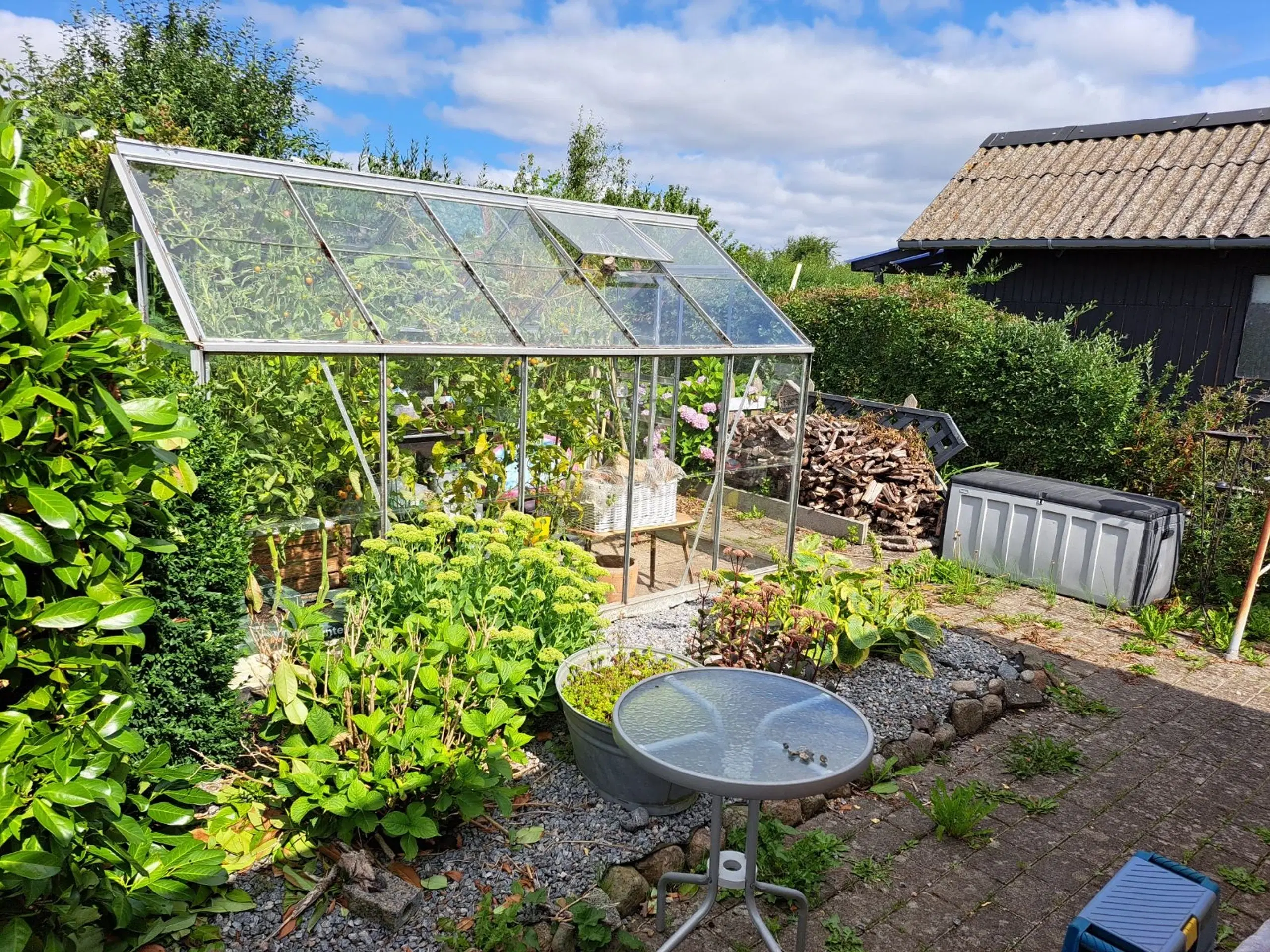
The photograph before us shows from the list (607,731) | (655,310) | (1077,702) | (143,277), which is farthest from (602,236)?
(1077,702)

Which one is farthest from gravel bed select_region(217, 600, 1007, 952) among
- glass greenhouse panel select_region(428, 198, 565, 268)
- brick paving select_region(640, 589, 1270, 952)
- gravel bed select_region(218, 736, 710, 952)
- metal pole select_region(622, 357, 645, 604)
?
glass greenhouse panel select_region(428, 198, 565, 268)

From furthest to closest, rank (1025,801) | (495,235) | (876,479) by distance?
1. (876,479)
2. (495,235)
3. (1025,801)

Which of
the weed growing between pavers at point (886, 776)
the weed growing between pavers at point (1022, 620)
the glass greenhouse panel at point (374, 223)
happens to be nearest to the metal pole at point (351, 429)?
the glass greenhouse panel at point (374, 223)

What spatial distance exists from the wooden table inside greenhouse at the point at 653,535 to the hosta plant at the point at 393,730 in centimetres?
201

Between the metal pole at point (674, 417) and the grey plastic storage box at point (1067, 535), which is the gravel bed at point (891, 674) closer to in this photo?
the metal pole at point (674, 417)

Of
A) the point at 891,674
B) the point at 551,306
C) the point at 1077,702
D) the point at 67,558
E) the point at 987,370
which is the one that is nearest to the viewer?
the point at 67,558

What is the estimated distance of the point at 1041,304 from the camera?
10.8 metres

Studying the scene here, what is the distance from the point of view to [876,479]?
9.09 metres

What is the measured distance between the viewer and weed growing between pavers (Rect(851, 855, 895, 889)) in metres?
3.50

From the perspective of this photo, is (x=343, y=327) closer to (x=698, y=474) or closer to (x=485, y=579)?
(x=485, y=579)

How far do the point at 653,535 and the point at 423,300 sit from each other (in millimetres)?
2369

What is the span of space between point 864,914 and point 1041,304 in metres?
9.63

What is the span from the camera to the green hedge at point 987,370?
8.50 metres

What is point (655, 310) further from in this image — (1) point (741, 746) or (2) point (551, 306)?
(1) point (741, 746)
